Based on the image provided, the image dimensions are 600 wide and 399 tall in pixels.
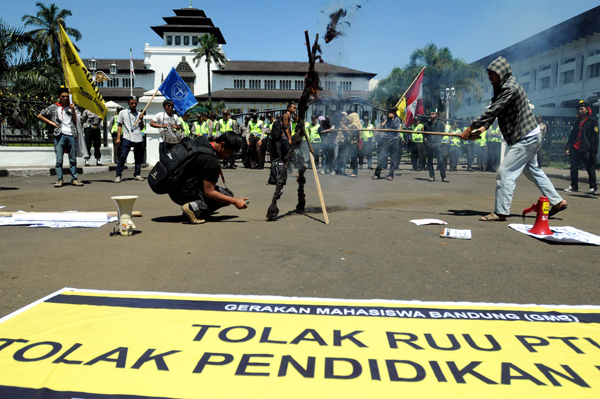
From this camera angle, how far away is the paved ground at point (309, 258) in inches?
135

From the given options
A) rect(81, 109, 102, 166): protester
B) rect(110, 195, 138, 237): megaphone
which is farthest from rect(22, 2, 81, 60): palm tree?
rect(110, 195, 138, 237): megaphone

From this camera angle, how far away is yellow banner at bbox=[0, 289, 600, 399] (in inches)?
81.5

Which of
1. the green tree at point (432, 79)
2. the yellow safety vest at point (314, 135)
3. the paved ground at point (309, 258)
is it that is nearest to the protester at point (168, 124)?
the paved ground at point (309, 258)

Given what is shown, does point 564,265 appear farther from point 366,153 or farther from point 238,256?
point 366,153

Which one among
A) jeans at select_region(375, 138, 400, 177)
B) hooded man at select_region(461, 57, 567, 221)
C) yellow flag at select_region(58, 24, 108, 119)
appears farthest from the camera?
jeans at select_region(375, 138, 400, 177)

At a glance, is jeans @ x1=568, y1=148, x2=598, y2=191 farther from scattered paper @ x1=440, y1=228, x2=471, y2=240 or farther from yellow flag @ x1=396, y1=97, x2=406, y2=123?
scattered paper @ x1=440, y1=228, x2=471, y2=240

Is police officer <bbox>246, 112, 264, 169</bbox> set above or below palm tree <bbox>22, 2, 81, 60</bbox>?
below

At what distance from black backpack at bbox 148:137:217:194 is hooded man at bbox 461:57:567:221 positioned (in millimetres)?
3283

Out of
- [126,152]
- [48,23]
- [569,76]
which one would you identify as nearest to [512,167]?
[126,152]

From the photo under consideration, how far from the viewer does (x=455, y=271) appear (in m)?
3.93

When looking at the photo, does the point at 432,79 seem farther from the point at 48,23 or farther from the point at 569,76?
the point at 48,23

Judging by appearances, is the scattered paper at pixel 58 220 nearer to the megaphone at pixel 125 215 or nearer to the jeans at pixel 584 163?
the megaphone at pixel 125 215

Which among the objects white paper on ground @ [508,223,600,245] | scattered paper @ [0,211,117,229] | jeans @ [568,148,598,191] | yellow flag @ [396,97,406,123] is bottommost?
white paper on ground @ [508,223,600,245]

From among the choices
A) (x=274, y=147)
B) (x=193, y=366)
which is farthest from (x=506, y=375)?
(x=274, y=147)
